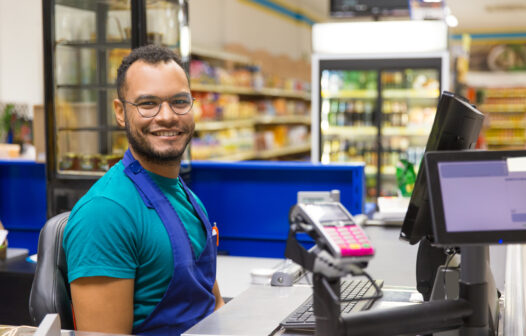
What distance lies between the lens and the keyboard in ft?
5.31

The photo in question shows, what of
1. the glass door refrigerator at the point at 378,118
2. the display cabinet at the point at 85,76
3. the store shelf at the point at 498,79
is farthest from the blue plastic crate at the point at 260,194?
the store shelf at the point at 498,79

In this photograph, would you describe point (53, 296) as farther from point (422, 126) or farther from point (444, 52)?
point (422, 126)

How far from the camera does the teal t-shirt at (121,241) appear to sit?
172 centimetres

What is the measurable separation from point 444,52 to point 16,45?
4124 millimetres

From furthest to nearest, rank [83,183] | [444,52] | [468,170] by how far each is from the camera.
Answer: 1. [444,52]
2. [83,183]
3. [468,170]

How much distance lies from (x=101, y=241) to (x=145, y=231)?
0.14 metres

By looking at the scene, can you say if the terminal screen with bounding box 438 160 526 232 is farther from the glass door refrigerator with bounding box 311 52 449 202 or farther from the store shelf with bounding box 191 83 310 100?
the store shelf with bounding box 191 83 310 100

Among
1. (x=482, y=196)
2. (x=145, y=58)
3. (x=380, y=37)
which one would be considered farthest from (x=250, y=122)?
(x=482, y=196)

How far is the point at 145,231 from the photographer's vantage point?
182 centimetres

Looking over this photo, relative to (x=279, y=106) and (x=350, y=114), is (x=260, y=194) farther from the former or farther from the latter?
(x=279, y=106)

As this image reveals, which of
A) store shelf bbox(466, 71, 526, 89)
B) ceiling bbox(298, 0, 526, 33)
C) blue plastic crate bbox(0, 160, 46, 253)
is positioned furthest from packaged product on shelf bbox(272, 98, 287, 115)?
store shelf bbox(466, 71, 526, 89)

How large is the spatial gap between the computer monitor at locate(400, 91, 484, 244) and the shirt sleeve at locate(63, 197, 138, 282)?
71cm

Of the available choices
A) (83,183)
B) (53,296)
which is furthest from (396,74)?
(53,296)

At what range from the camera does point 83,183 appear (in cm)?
406
